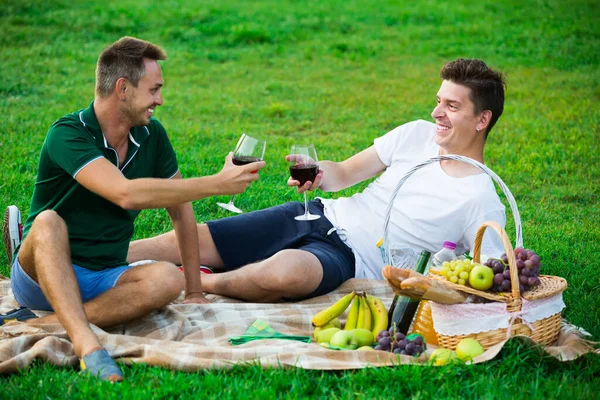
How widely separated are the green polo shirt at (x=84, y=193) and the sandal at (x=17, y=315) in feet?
1.38

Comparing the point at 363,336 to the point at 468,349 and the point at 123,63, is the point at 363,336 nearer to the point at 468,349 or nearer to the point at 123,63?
the point at 468,349

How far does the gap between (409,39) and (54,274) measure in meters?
11.8

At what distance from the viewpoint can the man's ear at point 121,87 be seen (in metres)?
5.10

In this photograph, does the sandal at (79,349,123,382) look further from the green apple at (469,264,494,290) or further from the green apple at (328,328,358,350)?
the green apple at (469,264,494,290)

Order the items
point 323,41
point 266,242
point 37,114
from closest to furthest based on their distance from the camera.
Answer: point 266,242 → point 37,114 → point 323,41

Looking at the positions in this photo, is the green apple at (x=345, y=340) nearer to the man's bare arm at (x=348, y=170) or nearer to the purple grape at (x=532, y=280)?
the purple grape at (x=532, y=280)

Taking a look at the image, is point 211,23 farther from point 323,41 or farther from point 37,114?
point 37,114

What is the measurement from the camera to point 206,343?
492cm

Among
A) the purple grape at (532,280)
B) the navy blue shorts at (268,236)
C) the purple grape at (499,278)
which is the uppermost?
the purple grape at (499,278)

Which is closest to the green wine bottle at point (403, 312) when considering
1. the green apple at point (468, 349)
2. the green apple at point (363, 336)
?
the green apple at point (363, 336)

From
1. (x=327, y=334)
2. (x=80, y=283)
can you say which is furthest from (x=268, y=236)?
(x=80, y=283)

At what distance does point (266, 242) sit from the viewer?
19.9ft

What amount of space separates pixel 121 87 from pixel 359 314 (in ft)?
6.30

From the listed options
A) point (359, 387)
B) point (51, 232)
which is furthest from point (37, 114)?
point (359, 387)
